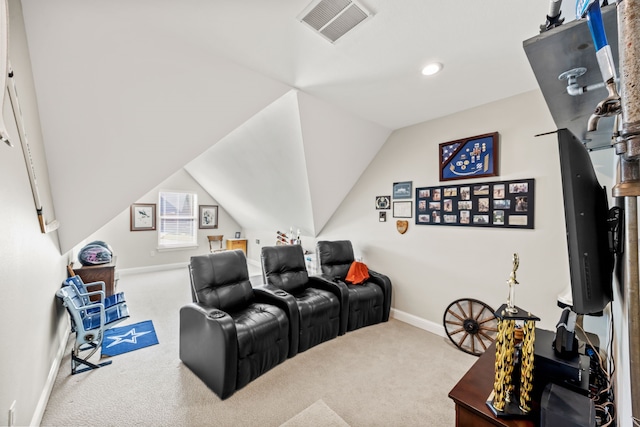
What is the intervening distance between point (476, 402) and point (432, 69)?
2305mm

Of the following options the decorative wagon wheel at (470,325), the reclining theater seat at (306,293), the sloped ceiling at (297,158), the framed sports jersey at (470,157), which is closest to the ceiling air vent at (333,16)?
the sloped ceiling at (297,158)

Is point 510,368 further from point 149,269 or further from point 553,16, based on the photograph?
point 149,269

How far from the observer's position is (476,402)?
3.63 feet

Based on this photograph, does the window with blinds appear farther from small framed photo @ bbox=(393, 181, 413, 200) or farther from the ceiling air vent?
the ceiling air vent

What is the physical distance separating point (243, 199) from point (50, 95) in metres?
3.91

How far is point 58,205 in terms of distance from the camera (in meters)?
2.40

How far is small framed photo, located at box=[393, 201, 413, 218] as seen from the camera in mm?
3473

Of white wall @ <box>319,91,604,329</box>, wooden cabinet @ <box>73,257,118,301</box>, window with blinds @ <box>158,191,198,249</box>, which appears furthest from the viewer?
window with blinds @ <box>158,191,198,249</box>

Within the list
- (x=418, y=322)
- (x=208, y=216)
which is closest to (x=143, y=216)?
(x=208, y=216)

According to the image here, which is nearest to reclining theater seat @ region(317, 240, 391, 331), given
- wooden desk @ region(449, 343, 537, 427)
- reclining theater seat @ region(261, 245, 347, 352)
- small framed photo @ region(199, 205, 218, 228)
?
reclining theater seat @ region(261, 245, 347, 352)

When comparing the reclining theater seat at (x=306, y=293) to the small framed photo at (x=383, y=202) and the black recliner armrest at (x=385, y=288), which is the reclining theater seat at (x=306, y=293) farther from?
the small framed photo at (x=383, y=202)

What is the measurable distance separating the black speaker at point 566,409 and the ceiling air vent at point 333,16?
206cm

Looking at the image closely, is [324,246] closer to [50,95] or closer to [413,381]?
[413,381]

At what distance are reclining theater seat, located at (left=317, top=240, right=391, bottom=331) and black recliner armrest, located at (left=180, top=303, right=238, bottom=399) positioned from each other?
153 cm
